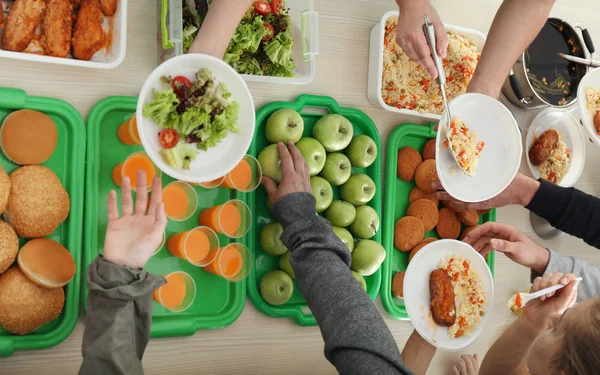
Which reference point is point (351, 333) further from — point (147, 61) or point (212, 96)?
point (147, 61)

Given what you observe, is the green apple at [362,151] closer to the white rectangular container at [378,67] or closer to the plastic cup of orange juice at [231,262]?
the white rectangular container at [378,67]

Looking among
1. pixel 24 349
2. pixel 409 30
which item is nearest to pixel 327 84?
pixel 409 30

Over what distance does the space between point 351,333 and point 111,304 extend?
0.50 meters

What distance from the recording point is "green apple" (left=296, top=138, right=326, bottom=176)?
4.78 ft

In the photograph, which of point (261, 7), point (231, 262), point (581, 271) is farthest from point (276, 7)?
point (581, 271)

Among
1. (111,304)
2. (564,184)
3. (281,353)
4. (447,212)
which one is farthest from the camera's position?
(564,184)

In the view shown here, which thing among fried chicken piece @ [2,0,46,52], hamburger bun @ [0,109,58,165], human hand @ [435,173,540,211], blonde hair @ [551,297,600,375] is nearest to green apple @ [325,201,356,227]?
human hand @ [435,173,540,211]

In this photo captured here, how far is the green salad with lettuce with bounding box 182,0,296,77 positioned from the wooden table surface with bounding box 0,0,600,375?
0.08 m

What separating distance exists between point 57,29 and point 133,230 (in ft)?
1.74

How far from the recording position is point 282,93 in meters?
1.54

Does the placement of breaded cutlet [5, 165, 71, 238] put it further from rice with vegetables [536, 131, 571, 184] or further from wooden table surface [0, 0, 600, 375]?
rice with vegetables [536, 131, 571, 184]

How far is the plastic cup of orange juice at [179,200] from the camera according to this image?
131 centimetres

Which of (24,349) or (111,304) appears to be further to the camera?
(24,349)

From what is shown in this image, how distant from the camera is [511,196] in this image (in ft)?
5.48
